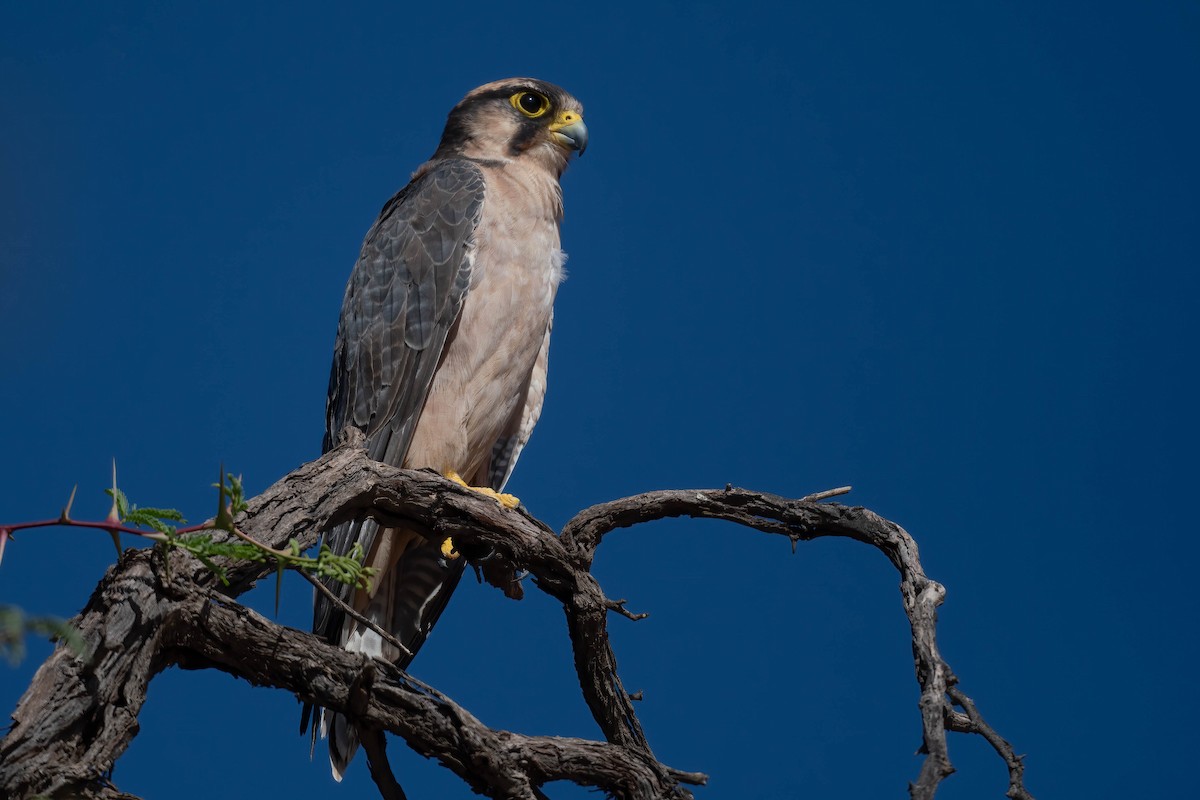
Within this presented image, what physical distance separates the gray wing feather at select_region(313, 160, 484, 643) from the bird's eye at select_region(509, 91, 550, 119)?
1.41 ft

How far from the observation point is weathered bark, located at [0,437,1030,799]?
5.49 ft

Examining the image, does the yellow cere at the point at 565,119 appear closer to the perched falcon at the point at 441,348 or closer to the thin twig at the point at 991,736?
the perched falcon at the point at 441,348

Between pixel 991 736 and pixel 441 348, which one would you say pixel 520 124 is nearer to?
pixel 441 348

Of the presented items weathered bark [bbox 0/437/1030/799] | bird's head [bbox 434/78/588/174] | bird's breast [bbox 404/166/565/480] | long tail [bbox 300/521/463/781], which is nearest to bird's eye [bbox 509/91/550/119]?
bird's head [bbox 434/78/588/174]

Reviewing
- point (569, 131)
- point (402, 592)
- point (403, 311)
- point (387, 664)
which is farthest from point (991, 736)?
point (569, 131)

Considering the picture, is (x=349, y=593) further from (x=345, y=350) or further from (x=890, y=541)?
(x=890, y=541)

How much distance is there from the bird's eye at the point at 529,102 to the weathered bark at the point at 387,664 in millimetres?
1909

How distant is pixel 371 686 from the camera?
1.92 m

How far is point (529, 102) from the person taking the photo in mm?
4016

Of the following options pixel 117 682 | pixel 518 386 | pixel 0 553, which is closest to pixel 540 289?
pixel 518 386

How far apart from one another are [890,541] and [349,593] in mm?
1596

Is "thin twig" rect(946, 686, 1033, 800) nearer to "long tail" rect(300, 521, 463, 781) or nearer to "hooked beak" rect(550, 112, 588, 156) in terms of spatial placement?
"long tail" rect(300, 521, 463, 781)


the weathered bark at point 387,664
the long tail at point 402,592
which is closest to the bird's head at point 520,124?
the long tail at point 402,592

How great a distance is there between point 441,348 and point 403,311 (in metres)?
0.19
